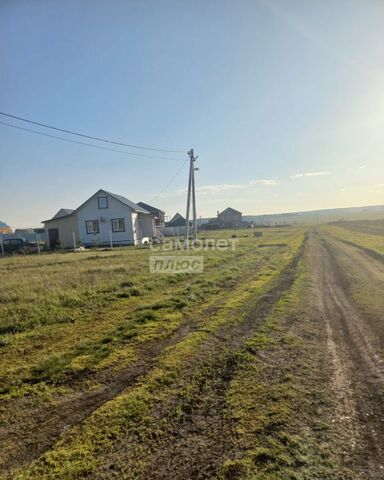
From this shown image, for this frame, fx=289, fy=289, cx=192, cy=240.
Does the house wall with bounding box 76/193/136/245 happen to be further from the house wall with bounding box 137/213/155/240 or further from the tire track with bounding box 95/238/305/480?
the tire track with bounding box 95/238/305/480

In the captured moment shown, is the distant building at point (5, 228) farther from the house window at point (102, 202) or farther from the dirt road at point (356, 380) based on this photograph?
the dirt road at point (356, 380)

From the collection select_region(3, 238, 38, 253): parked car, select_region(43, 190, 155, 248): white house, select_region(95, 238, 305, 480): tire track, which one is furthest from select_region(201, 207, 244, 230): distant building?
select_region(95, 238, 305, 480): tire track

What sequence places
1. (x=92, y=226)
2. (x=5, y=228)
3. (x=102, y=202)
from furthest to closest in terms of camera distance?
1. (x=5, y=228)
2. (x=92, y=226)
3. (x=102, y=202)

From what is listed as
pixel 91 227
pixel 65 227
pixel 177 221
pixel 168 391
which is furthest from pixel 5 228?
pixel 168 391

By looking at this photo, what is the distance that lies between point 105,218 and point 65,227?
18.4 feet

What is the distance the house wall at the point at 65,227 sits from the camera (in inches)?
1281

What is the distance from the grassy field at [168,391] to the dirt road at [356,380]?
0.11m

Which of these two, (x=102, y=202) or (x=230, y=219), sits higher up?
(x=102, y=202)

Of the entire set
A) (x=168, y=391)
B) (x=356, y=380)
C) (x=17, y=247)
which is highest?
(x=17, y=247)

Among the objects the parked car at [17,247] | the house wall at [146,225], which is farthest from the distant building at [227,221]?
the parked car at [17,247]

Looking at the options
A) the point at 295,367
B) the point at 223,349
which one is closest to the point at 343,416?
the point at 295,367

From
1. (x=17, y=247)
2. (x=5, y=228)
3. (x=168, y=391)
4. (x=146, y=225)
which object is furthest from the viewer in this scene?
(x=5, y=228)

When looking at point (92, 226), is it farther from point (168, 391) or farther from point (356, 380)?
point (356, 380)

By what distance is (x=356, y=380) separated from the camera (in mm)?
3779
